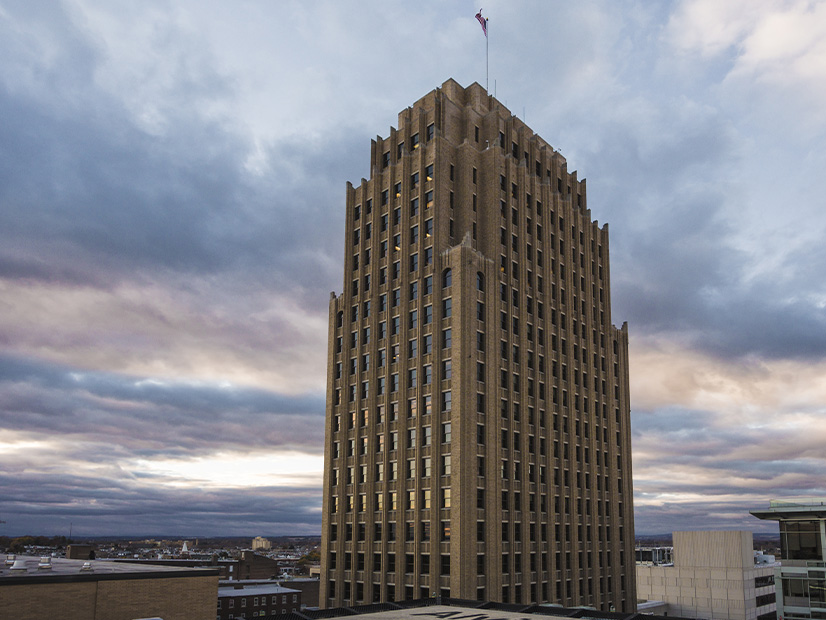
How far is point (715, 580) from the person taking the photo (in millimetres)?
105812

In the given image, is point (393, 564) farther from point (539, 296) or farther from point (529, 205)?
point (529, 205)

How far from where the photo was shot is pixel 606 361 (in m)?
101

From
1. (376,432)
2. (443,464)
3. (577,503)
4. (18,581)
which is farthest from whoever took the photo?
(577,503)

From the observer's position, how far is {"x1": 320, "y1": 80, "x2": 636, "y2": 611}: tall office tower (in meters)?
72.4

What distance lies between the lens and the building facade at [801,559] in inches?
2383

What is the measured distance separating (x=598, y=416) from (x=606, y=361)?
9.11 meters

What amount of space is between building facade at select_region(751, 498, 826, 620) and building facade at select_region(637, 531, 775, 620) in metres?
44.7

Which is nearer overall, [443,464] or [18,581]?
[18,581]

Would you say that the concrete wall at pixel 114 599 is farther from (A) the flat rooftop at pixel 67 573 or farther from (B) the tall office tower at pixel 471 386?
(B) the tall office tower at pixel 471 386

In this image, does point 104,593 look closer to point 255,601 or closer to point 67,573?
point 67,573

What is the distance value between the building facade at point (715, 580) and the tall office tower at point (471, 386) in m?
19.1

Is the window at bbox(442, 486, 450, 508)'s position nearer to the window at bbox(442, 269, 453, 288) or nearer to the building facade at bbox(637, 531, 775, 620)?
the window at bbox(442, 269, 453, 288)

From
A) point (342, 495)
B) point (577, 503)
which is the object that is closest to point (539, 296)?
point (577, 503)

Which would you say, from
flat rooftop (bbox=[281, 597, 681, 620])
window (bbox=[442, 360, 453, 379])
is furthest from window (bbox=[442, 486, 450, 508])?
window (bbox=[442, 360, 453, 379])
